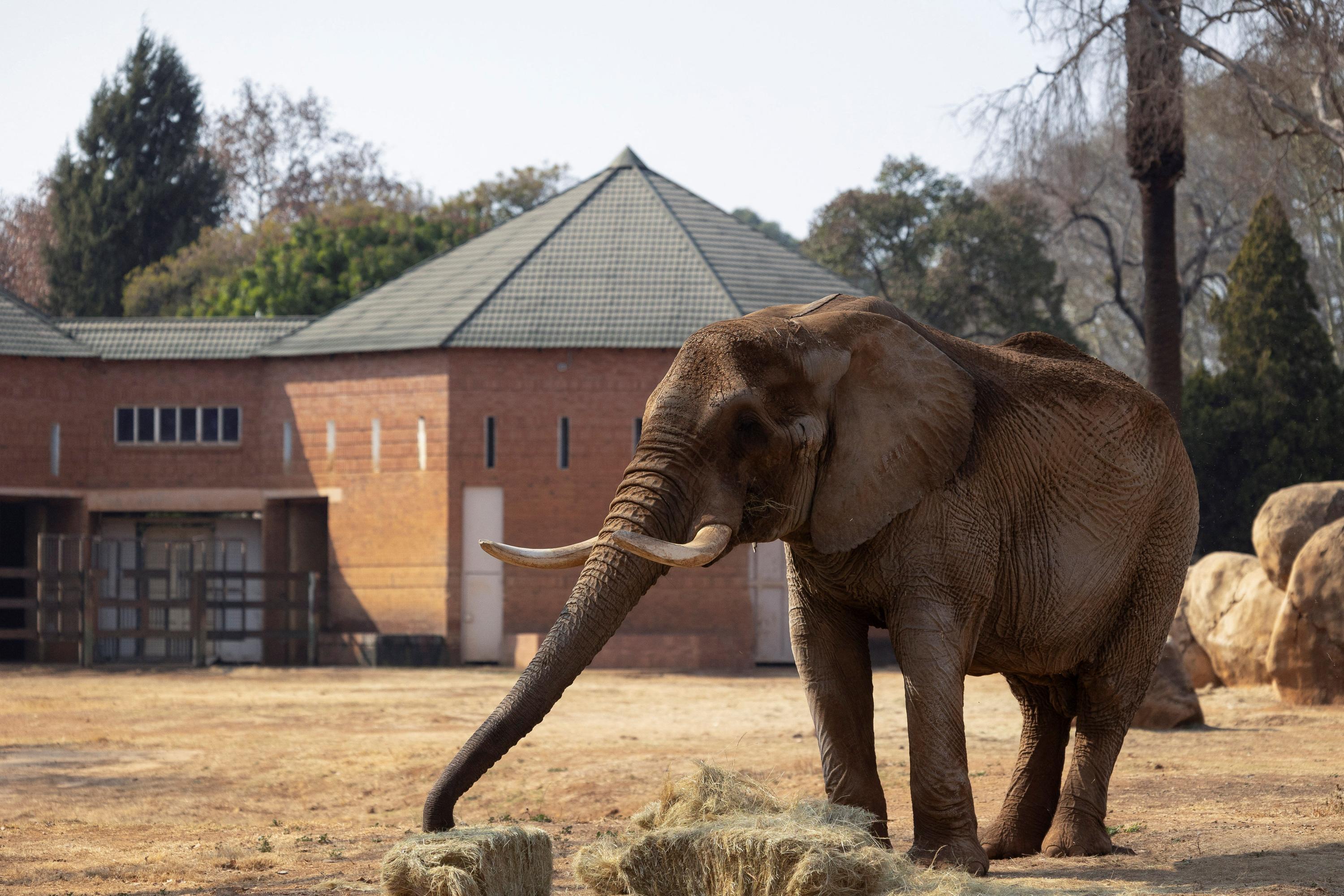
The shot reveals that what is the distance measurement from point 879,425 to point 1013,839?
257 centimetres

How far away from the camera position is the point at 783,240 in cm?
8681

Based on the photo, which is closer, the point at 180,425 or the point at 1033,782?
the point at 1033,782

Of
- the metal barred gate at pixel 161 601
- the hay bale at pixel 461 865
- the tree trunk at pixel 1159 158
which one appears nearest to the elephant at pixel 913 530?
the hay bale at pixel 461 865

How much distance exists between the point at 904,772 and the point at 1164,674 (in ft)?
14.2

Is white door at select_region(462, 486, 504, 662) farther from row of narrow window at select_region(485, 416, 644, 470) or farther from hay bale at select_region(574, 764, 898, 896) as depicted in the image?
hay bale at select_region(574, 764, 898, 896)

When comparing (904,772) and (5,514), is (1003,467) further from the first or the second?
(5,514)

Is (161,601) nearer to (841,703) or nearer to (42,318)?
(42,318)

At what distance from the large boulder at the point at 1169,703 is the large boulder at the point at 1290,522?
2.82 m

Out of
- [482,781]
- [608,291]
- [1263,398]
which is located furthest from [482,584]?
[1263,398]

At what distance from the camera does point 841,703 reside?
7.24 metres

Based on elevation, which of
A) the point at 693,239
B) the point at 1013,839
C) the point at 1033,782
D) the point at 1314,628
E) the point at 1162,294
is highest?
the point at 693,239

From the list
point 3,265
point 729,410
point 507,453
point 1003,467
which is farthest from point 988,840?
point 3,265

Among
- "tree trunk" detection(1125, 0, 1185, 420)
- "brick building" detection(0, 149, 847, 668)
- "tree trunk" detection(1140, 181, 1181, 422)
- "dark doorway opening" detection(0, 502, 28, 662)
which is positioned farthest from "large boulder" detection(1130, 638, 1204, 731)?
"dark doorway opening" detection(0, 502, 28, 662)

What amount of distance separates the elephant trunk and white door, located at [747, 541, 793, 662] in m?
21.6
